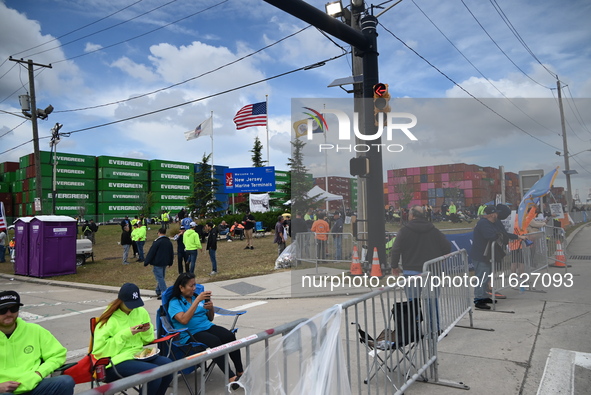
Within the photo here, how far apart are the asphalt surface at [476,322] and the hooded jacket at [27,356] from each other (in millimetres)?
1565

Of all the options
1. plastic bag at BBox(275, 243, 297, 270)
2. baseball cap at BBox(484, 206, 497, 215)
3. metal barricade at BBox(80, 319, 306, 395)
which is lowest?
plastic bag at BBox(275, 243, 297, 270)

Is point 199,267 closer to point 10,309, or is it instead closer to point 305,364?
point 10,309

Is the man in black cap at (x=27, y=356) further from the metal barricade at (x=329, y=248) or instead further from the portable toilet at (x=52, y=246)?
the portable toilet at (x=52, y=246)

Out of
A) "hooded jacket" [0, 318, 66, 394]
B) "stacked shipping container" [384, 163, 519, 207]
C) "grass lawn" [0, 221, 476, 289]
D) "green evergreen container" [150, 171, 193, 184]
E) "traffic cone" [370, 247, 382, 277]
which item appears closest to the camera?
"hooded jacket" [0, 318, 66, 394]

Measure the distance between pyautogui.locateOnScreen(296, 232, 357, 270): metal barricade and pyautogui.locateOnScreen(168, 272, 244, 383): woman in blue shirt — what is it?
23.0ft

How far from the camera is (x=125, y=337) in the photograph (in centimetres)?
393

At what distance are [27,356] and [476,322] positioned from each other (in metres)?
6.09

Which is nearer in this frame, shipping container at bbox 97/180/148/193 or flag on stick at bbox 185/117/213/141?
flag on stick at bbox 185/117/213/141

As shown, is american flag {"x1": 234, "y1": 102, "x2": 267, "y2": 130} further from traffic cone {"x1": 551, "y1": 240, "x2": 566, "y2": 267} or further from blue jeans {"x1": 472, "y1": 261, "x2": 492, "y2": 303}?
blue jeans {"x1": 472, "y1": 261, "x2": 492, "y2": 303}

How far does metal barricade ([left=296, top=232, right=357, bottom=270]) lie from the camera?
38.1 feet

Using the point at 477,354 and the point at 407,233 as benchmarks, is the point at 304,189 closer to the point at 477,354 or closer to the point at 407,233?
the point at 407,233

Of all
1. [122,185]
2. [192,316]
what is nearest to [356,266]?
[192,316]

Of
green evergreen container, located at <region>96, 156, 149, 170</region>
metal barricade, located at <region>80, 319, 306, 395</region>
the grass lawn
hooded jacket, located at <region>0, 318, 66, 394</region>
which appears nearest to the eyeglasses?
hooded jacket, located at <region>0, 318, 66, 394</region>

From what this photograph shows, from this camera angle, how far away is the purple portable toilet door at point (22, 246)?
15102 millimetres
